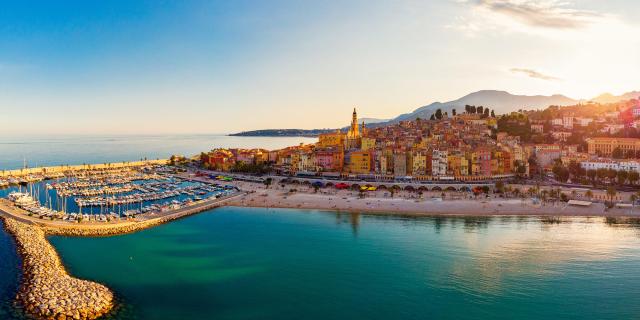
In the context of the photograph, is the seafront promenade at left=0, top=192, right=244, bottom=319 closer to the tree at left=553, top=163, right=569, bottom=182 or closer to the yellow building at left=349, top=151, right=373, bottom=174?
the yellow building at left=349, top=151, right=373, bottom=174

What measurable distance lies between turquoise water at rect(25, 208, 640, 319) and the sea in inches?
2.7

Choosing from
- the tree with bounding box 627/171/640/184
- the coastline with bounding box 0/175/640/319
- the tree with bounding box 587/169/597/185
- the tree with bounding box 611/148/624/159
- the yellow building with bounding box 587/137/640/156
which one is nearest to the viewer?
the coastline with bounding box 0/175/640/319

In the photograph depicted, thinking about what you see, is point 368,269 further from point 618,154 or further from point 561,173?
point 618,154

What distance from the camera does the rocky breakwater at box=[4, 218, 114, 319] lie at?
16.6 m

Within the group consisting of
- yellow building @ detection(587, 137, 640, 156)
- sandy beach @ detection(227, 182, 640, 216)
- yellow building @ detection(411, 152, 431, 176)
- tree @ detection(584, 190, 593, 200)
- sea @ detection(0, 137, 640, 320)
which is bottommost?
sea @ detection(0, 137, 640, 320)

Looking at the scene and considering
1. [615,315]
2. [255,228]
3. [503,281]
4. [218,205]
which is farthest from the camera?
[218,205]

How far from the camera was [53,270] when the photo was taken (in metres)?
20.6

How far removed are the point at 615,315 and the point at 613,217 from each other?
745 inches

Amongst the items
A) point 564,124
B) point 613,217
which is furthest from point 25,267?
point 564,124

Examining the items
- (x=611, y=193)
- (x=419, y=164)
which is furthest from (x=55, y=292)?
(x=419, y=164)

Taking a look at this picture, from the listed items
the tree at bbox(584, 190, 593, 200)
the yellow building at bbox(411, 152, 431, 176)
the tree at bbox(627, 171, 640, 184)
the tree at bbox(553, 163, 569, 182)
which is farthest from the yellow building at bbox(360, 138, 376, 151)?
the tree at bbox(627, 171, 640, 184)

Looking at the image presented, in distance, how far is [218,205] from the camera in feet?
126

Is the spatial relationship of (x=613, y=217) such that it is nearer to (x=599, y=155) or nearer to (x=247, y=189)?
(x=599, y=155)

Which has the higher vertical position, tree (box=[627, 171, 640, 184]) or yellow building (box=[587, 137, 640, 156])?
yellow building (box=[587, 137, 640, 156])
